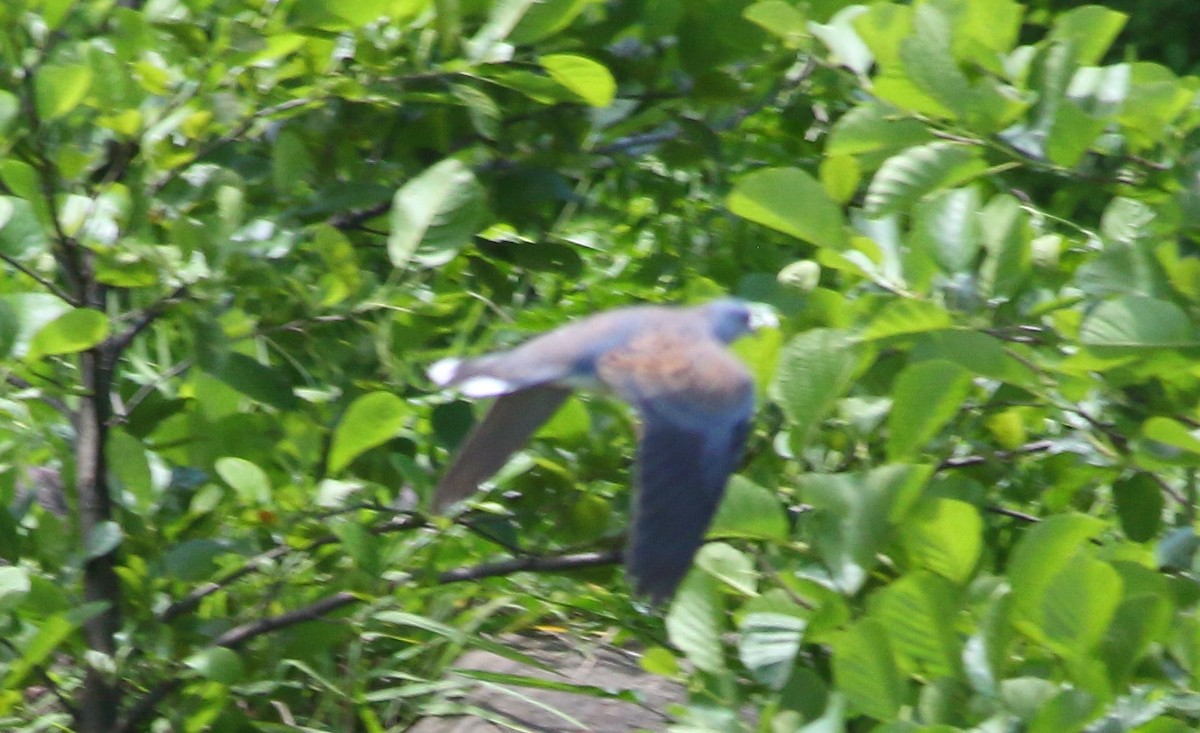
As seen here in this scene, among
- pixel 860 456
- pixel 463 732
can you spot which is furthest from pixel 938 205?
pixel 463 732

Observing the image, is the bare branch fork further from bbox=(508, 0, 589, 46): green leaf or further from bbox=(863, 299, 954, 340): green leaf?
bbox=(508, 0, 589, 46): green leaf

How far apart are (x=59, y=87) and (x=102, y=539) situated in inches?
18.0

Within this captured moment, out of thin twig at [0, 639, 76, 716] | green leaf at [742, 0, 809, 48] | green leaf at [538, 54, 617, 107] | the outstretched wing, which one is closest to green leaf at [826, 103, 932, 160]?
green leaf at [742, 0, 809, 48]

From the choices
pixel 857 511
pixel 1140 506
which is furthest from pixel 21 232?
pixel 1140 506

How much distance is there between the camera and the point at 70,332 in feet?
4.42

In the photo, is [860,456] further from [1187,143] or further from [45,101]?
[45,101]

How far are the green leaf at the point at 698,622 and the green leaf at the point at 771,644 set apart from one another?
6 centimetres

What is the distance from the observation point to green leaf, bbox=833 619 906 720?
113 cm

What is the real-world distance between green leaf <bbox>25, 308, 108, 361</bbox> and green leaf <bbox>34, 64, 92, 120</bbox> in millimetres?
241

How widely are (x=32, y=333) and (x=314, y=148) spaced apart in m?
0.58

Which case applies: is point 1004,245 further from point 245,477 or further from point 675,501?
point 245,477

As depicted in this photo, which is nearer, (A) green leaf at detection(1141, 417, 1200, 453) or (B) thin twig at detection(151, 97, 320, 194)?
(A) green leaf at detection(1141, 417, 1200, 453)

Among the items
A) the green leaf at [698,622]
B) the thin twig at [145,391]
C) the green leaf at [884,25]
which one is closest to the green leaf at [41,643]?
the thin twig at [145,391]

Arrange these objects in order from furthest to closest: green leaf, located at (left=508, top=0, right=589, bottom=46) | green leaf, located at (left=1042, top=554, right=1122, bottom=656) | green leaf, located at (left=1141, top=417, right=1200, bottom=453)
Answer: green leaf, located at (left=508, top=0, right=589, bottom=46), green leaf, located at (left=1141, top=417, right=1200, bottom=453), green leaf, located at (left=1042, top=554, right=1122, bottom=656)
